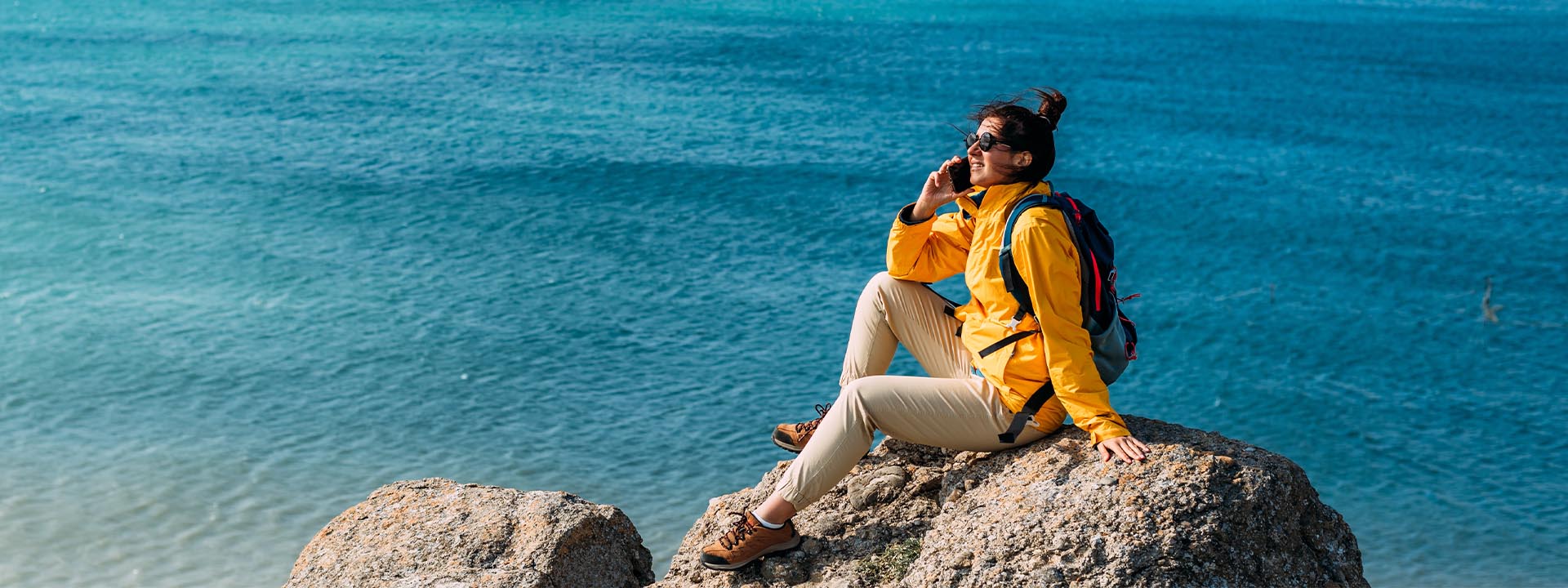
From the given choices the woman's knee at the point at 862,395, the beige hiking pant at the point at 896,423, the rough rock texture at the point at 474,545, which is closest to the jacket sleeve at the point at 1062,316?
the beige hiking pant at the point at 896,423

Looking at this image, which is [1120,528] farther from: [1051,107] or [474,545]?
→ [474,545]

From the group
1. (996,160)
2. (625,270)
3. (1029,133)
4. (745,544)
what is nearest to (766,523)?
(745,544)

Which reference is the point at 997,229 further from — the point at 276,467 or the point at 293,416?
the point at 293,416

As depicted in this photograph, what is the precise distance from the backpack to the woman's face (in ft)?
0.49

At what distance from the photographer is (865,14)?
125ft

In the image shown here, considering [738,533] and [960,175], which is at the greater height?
[960,175]

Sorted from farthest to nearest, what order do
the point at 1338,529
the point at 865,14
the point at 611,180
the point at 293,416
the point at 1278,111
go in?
the point at 865,14
the point at 1278,111
the point at 611,180
the point at 293,416
the point at 1338,529

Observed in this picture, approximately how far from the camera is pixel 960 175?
4758mm

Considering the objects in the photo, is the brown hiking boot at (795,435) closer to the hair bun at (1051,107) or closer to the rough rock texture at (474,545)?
the rough rock texture at (474,545)

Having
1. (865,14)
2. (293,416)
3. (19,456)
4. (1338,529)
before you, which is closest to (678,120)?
(293,416)

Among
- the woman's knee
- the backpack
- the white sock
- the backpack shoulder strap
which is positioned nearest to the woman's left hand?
the backpack

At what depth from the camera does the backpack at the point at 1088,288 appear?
4367mm

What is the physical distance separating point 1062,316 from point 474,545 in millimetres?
2583

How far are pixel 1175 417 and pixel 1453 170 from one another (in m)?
12.4
